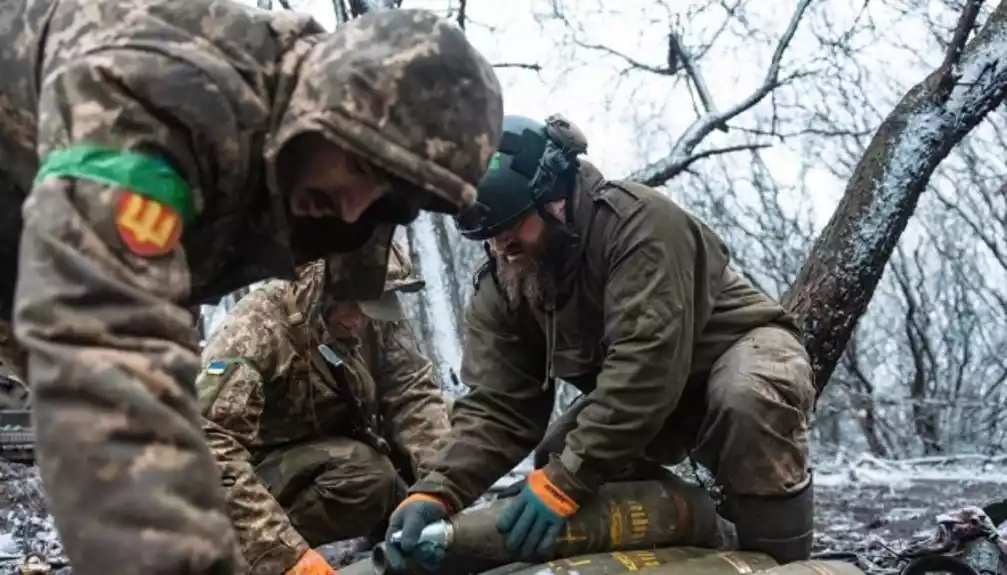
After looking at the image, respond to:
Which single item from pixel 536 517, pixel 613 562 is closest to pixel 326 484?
pixel 536 517

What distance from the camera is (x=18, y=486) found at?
677 centimetres

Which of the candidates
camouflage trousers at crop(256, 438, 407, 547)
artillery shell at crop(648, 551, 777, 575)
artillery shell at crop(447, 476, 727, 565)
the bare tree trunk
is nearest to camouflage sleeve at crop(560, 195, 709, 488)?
artillery shell at crop(447, 476, 727, 565)

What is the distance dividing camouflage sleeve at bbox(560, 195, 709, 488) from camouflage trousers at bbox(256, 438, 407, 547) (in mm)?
1157

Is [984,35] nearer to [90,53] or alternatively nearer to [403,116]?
[403,116]

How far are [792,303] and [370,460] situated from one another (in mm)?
2243

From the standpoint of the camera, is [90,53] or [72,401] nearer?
[72,401]

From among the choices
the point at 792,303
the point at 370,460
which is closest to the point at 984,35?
the point at 792,303

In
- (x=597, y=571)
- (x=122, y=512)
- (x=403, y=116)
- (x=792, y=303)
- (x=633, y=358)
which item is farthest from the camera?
(x=792, y=303)

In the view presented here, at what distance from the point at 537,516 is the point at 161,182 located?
1.83 metres

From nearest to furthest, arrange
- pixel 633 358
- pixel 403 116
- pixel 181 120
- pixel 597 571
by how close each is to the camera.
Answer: pixel 181 120, pixel 403 116, pixel 597 571, pixel 633 358

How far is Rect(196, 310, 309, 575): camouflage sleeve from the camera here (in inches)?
137

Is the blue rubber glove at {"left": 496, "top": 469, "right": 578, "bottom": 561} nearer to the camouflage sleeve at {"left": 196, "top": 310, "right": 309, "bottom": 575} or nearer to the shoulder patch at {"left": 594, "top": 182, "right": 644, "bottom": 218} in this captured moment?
the camouflage sleeve at {"left": 196, "top": 310, "right": 309, "bottom": 575}

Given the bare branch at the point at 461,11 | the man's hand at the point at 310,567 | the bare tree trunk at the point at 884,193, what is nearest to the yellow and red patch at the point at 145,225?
the man's hand at the point at 310,567

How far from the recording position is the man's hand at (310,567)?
135 inches
